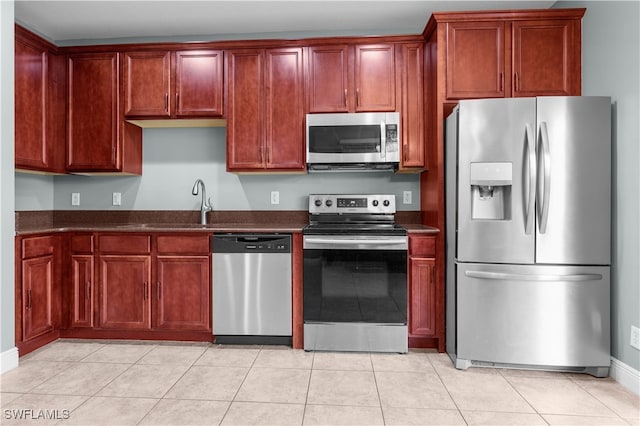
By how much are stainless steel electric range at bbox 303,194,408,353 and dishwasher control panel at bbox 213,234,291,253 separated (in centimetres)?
18

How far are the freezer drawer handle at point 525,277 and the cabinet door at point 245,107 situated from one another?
1.92 m

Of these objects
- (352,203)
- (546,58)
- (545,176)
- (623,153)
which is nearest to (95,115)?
(352,203)

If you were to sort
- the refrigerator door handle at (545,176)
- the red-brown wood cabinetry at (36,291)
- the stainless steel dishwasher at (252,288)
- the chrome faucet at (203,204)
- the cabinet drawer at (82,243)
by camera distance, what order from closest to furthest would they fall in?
the refrigerator door handle at (545,176) < the red-brown wood cabinetry at (36,291) < the stainless steel dishwasher at (252,288) < the cabinet drawer at (82,243) < the chrome faucet at (203,204)

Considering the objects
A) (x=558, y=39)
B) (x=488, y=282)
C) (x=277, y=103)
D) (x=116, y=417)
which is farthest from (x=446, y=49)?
(x=116, y=417)

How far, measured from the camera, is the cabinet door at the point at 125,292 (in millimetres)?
3045

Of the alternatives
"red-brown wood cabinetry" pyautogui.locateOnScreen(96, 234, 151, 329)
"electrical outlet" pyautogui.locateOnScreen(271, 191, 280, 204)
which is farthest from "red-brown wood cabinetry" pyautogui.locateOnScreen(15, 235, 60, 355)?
"electrical outlet" pyautogui.locateOnScreen(271, 191, 280, 204)

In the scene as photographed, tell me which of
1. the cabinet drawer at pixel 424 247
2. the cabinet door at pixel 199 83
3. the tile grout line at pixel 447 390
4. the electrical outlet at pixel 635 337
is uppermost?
the cabinet door at pixel 199 83

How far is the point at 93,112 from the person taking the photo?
11.0ft

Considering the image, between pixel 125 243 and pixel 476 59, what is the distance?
3.08m

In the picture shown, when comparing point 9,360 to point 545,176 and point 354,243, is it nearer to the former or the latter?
point 354,243

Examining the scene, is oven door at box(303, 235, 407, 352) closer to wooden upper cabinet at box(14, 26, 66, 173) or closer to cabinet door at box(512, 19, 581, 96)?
cabinet door at box(512, 19, 581, 96)

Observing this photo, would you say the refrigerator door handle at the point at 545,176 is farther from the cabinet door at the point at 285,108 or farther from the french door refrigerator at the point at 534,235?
the cabinet door at the point at 285,108

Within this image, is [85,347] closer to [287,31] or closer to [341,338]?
[341,338]

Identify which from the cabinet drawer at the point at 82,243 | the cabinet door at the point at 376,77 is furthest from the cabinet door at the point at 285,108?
the cabinet drawer at the point at 82,243
